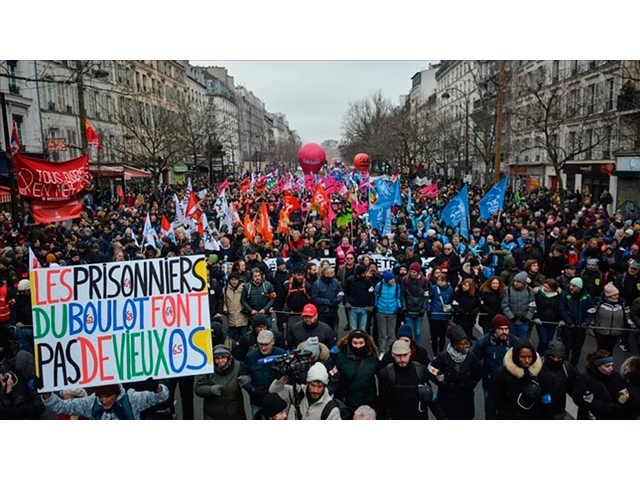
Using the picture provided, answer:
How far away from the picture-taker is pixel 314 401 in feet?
15.1

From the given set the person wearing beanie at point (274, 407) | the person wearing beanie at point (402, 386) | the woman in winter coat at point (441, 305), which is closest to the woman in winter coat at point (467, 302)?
the woman in winter coat at point (441, 305)

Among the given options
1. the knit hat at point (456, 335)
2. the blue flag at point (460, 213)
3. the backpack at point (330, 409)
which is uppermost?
the blue flag at point (460, 213)

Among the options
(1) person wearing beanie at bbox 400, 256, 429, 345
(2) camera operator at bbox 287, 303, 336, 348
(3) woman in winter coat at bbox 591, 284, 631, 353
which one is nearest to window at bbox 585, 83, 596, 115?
(3) woman in winter coat at bbox 591, 284, 631, 353

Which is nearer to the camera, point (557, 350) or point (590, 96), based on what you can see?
point (557, 350)

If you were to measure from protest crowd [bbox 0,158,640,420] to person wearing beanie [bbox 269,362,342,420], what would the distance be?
1 centimetres

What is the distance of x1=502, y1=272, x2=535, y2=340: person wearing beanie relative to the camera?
742 centimetres

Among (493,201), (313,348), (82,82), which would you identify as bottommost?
(313,348)

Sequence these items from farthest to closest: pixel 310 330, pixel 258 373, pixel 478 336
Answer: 1. pixel 478 336
2. pixel 310 330
3. pixel 258 373

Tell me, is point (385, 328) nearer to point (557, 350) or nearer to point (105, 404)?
point (557, 350)

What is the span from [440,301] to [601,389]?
10.5 feet

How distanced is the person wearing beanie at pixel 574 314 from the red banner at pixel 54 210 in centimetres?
969

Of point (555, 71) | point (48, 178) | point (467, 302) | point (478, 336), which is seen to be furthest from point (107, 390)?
point (555, 71)

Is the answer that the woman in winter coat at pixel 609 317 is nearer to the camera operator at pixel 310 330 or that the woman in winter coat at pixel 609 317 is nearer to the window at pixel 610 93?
the camera operator at pixel 310 330

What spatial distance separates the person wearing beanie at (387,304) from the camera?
8055 mm
